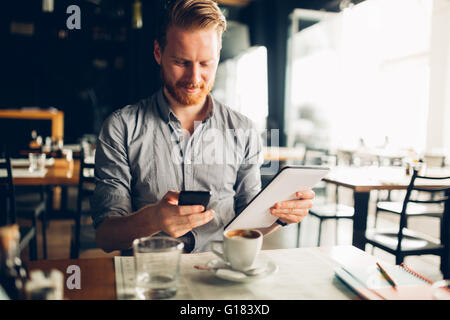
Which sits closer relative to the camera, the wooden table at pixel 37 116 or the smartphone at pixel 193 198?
the smartphone at pixel 193 198

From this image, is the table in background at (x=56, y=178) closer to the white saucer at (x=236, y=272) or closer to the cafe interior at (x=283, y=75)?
the cafe interior at (x=283, y=75)

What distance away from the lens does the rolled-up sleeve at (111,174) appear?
3.80 feet

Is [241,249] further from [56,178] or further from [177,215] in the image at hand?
[56,178]

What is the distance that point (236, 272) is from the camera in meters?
0.77

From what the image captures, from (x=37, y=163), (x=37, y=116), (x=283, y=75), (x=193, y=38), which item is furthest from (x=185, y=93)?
(x=37, y=116)

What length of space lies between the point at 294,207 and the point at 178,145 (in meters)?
0.53

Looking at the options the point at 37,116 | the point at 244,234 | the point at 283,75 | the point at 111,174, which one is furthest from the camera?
the point at 37,116

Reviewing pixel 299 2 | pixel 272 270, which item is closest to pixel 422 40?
pixel 299 2

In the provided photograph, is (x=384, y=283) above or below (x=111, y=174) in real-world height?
below

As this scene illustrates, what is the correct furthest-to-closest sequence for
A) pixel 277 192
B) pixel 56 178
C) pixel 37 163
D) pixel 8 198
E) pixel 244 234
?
pixel 37 163, pixel 56 178, pixel 8 198, pixel 277 192, pixel 244 234

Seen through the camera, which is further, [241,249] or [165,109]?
[165,109]

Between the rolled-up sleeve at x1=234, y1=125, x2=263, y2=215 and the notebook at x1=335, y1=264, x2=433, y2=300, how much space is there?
66 cm

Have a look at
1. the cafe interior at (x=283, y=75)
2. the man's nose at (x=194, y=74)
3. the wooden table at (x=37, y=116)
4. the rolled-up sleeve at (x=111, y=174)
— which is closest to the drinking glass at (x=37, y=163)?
the cafe interior at (x=283, y=75)

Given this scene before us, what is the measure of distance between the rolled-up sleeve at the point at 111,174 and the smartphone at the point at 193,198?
394 millimetres
